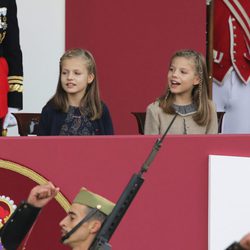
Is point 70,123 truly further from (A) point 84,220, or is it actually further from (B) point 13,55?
(A) point 84,220

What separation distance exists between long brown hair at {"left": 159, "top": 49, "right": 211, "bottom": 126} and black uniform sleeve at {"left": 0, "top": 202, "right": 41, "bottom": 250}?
1967 millimetres

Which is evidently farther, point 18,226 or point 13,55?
point 13,55

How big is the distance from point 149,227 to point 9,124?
4.12 ft

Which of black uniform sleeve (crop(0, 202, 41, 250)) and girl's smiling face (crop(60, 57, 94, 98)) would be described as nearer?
black uniform sleeve (crop(0, 202, 41, 250))

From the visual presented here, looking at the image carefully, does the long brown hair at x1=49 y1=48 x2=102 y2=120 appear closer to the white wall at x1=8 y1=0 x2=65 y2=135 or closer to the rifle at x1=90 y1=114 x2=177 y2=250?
the rifle at x1=90 y1=114 x2=177 y2=250

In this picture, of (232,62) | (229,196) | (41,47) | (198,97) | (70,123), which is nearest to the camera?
(229,196)

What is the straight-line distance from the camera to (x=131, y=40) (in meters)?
7.53

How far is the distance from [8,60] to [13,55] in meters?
0.04

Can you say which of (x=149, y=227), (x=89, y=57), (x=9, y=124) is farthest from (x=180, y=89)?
(x=149, y=227)

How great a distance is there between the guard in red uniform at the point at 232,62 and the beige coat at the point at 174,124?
2784mm

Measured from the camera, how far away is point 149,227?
4387 mm

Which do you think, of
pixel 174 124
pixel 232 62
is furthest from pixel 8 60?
pixel 232 62

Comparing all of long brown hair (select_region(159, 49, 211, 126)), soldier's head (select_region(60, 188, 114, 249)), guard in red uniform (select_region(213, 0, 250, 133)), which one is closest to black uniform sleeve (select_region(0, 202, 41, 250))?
soldier's head (select_region(60, 188, 114, 249))

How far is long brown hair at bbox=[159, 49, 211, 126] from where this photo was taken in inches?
215
